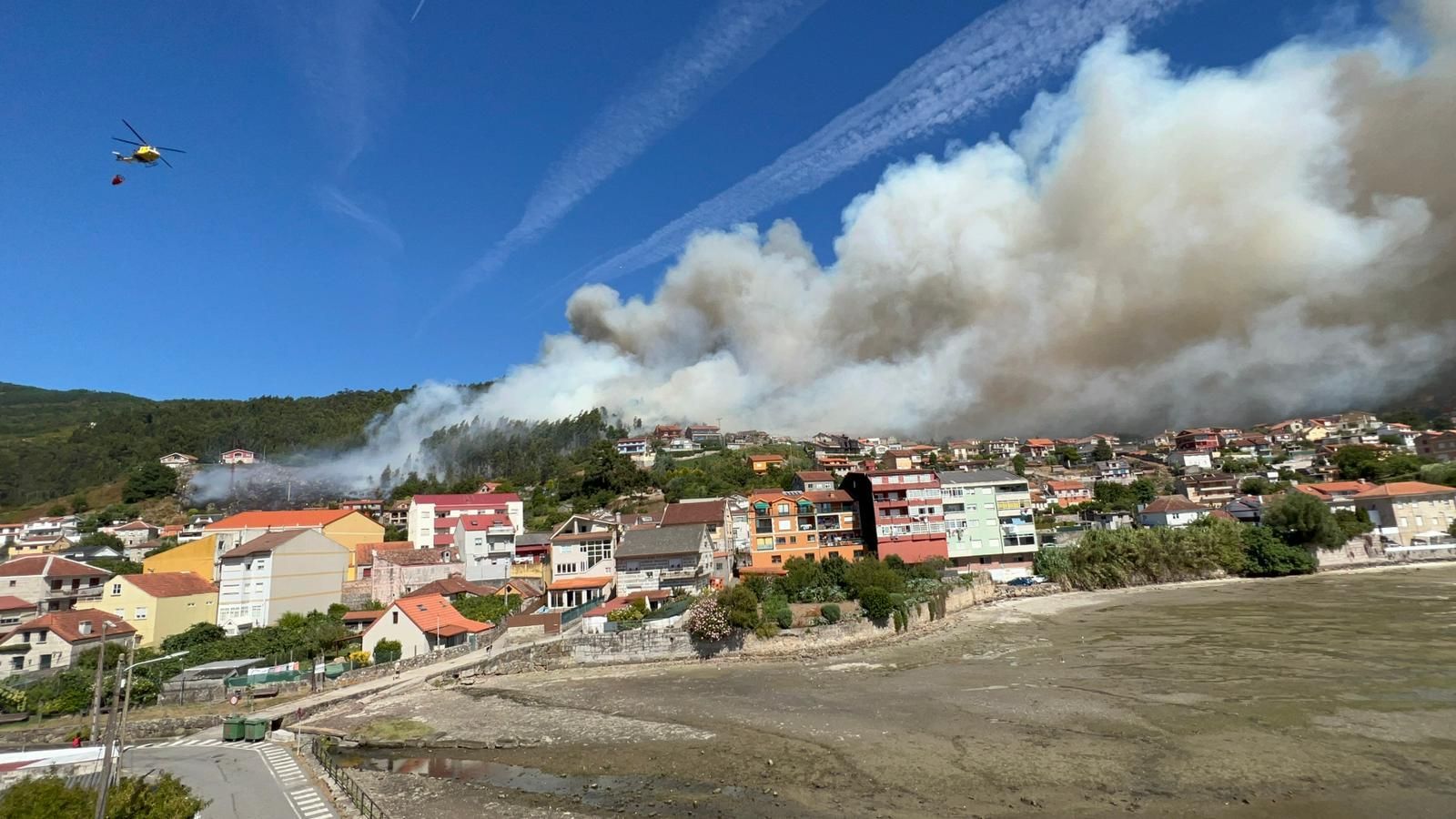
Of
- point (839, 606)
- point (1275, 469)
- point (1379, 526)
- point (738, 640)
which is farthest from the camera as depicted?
point (1275, 469)

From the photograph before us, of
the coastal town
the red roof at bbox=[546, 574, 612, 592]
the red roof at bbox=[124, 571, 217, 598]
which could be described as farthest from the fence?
the red roof at bbox=[124, 571, 217, 598]

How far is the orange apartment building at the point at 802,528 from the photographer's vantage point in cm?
5631

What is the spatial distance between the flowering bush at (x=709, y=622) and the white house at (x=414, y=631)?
1348cm

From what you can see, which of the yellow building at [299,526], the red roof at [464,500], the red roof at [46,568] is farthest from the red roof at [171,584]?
the red roof at [464,500]

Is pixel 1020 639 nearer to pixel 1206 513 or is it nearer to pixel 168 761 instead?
pixel 168 761

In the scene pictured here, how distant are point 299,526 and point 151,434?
4422 inches

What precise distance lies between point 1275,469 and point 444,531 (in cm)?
11906

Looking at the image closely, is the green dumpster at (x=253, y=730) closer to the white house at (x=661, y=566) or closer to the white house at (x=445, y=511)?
the white house at (x=661, y=566)

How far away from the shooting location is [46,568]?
A: 1735 inches

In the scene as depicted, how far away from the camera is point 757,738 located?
22.5 metres

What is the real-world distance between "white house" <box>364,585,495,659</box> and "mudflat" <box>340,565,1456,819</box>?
7412 millimetres

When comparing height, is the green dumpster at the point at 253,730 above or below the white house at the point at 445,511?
below

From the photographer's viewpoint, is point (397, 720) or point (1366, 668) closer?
point (1366, 668)

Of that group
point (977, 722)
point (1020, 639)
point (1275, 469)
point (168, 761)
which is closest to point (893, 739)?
point (977, 722)
